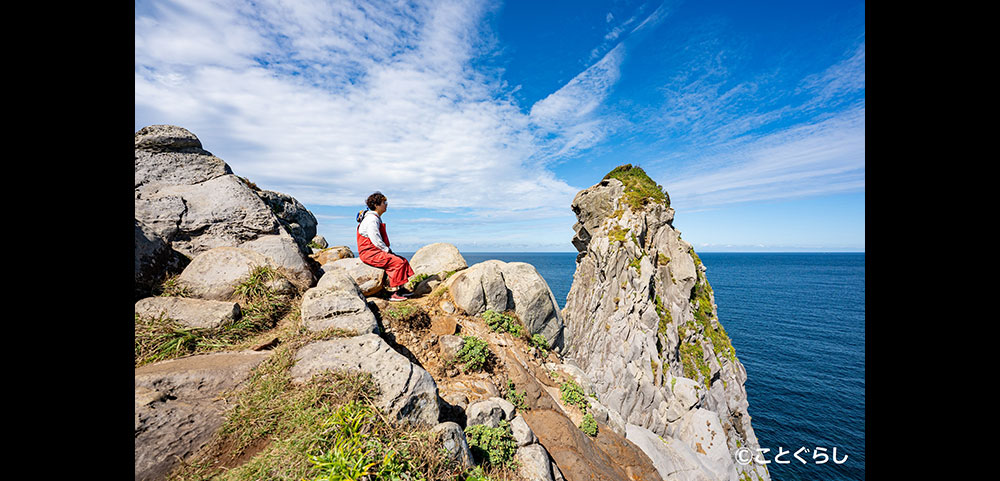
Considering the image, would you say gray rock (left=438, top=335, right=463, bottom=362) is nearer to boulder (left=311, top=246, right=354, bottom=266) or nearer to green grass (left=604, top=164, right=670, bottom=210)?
boulder (left=311, top=246, right=354, bottom=266)

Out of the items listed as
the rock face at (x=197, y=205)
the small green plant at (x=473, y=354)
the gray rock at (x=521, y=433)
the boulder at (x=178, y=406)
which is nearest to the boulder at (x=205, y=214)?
the rock face at (x=197, y=205)

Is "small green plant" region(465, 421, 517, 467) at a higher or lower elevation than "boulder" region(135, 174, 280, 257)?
lower

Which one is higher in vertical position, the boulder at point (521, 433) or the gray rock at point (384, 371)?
the gray rock at point (384, 371)

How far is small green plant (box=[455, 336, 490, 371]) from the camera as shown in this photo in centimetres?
928

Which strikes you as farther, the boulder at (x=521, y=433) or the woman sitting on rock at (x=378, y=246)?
the woman sitting on rock at (x=378, y=246)

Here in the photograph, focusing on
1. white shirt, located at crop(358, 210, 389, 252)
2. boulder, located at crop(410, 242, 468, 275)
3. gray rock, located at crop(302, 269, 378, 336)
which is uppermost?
white shirt, located at crop(358, 210, 389, 252)

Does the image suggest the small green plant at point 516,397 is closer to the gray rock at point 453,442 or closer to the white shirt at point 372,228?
the gray rock at point 453,442

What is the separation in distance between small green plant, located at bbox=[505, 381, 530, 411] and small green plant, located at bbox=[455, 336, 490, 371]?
0.99 meters

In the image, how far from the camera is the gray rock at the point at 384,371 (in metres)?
5.34

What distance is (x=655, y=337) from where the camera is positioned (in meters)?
24.6

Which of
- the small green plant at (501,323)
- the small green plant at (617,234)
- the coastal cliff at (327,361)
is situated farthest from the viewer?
the small green plant at (617,234)

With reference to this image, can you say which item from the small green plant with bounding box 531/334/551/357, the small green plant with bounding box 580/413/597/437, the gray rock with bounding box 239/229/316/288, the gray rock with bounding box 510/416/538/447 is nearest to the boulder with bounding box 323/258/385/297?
the gray rock with bounding box 239/229/316/288

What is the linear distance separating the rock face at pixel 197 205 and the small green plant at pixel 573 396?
8512 mm
